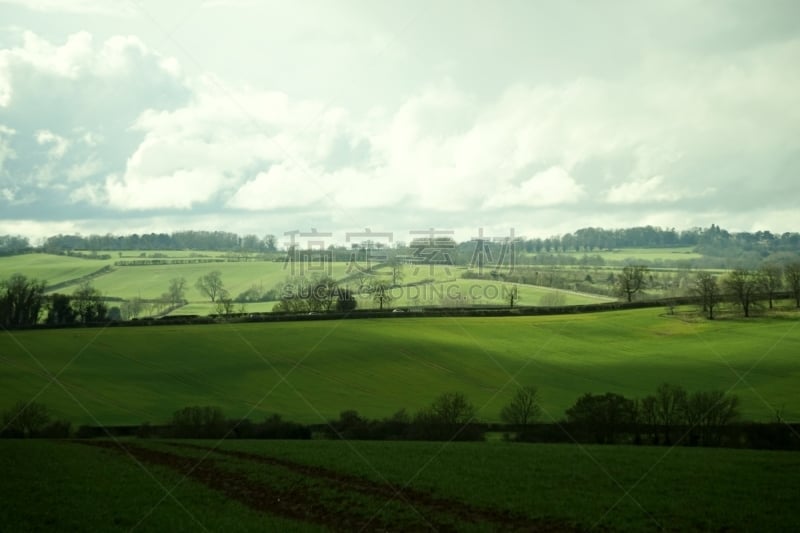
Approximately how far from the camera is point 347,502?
56.5 feet

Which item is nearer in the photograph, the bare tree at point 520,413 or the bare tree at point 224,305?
the bare tree at point 520,413

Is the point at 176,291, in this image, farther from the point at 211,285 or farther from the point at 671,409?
the point at 671,409

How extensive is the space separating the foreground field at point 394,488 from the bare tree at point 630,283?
179 feet

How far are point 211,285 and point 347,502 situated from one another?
215 feet

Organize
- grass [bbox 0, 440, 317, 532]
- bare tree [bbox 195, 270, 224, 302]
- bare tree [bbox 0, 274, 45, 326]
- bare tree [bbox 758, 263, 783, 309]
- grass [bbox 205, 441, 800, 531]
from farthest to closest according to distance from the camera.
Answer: bare tree [bbox 195, 270, 224, 302] < bare tree [bbox 758, 263, 783, 309] < bare tree [bbox 0, 274, 45, 326] < grass [bbox 205, 441, 800, 531] < grass [bbox 0, 440, 317, 532]

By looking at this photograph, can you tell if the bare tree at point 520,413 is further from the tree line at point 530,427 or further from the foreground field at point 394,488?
the foreground field at point 394,488

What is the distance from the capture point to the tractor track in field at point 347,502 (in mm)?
15604

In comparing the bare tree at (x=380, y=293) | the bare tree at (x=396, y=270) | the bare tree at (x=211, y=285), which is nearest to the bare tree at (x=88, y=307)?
the bare tree at (x=211, y=285)

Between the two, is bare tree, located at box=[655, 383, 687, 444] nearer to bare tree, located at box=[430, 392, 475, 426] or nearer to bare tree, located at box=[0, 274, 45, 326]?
bare tree, located at box=[430, 392, 475, 426]

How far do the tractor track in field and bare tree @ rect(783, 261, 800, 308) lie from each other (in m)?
58.5

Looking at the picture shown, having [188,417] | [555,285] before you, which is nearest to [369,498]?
[188,417]

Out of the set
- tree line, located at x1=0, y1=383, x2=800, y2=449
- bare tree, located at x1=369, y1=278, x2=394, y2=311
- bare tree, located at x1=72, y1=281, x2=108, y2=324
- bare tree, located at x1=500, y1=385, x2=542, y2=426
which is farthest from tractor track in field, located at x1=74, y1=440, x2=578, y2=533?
bare tree, located at x1=72, y1=281, x2=108, y2=324

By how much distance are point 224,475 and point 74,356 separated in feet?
114

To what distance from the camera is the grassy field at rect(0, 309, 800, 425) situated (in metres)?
40.6
